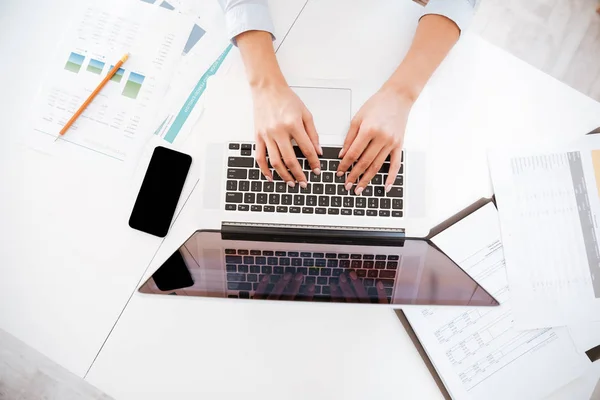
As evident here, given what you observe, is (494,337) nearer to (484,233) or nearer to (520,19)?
(484,233)

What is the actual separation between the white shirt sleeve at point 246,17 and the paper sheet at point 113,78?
111mm

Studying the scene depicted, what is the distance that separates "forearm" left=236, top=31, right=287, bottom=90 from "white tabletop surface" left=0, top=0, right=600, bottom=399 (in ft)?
0.15

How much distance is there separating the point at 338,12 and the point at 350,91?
182mm

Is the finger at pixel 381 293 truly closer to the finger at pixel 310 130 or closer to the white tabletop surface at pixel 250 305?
the white tabletop surface at pixel 250 305

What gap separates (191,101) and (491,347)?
0.71m

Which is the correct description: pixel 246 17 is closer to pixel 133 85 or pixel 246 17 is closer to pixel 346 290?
pixel 133 85

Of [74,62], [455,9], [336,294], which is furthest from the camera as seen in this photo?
[74,62]

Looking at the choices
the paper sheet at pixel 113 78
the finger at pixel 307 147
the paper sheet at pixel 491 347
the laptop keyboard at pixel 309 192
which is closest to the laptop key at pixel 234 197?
the laptop keyboard at pixel 309 192

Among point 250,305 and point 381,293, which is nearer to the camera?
point 381,293

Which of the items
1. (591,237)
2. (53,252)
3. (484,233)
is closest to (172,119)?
(53,252)

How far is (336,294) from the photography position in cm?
69

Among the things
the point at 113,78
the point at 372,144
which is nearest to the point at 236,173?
the point at 372,144

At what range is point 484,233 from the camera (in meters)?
0.82

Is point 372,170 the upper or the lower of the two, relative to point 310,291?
upper
